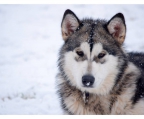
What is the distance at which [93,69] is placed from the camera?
3.33 m

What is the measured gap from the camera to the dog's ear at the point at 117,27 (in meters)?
3.46

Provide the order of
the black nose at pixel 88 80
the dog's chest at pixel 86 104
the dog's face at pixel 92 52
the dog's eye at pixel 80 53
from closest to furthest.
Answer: the black nose at pixel 88 80 → the dog's face at pixel 92 52 → the dog's eye at pixel 80 53 → the dog's chest at pixel 86 104

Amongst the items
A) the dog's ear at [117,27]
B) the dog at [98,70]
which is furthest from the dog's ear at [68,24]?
the dog's ear at [117,27]

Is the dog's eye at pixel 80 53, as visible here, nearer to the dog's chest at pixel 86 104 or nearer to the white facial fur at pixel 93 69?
the white facial fur at pixel 93 69

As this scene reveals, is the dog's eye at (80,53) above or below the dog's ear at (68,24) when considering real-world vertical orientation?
below

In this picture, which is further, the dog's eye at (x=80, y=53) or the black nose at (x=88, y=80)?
the dog's eye at (x=80, y=53)

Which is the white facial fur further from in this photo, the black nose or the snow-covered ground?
the snow-covered ground

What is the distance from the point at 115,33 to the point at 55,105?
1483 mm

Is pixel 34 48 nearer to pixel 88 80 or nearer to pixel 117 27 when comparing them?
pixel 117 27

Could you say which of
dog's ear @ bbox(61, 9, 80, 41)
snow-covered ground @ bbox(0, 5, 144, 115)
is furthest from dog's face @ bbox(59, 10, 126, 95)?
snow-covered ground @ bbox(0, 5, 144, 115)
